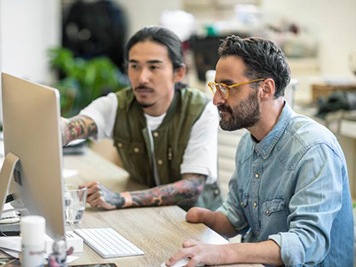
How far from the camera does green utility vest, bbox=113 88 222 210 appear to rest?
2701 mm

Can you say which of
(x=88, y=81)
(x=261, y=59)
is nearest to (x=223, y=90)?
(x=261, y=59)

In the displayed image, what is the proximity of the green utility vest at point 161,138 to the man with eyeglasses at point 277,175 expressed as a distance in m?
0.59

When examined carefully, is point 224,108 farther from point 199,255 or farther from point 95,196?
point 95,196

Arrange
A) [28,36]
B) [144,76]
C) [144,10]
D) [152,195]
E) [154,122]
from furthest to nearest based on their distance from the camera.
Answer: [144,10] < [28,36] < [154,122] < [144,76] < [152,195]

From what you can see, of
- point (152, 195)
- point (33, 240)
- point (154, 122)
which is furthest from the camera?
point (154, 122)

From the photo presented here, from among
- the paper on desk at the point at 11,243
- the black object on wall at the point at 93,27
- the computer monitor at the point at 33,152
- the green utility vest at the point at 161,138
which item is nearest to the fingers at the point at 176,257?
the computer monitor at the point at 33,152

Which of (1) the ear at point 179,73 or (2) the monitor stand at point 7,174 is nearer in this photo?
(2) the monitor stand at point 7,174

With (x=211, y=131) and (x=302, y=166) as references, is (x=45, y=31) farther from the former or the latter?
(x=302, y=166)

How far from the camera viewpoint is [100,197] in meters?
2.31

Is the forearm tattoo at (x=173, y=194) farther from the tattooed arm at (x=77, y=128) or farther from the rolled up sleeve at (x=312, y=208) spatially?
the rolled up sleeve at (x=312, y=208)

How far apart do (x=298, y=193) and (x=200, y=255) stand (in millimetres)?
331

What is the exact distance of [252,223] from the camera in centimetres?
213

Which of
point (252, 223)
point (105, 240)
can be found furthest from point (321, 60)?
point (105, 240)

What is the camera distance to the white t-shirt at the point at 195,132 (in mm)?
2598
